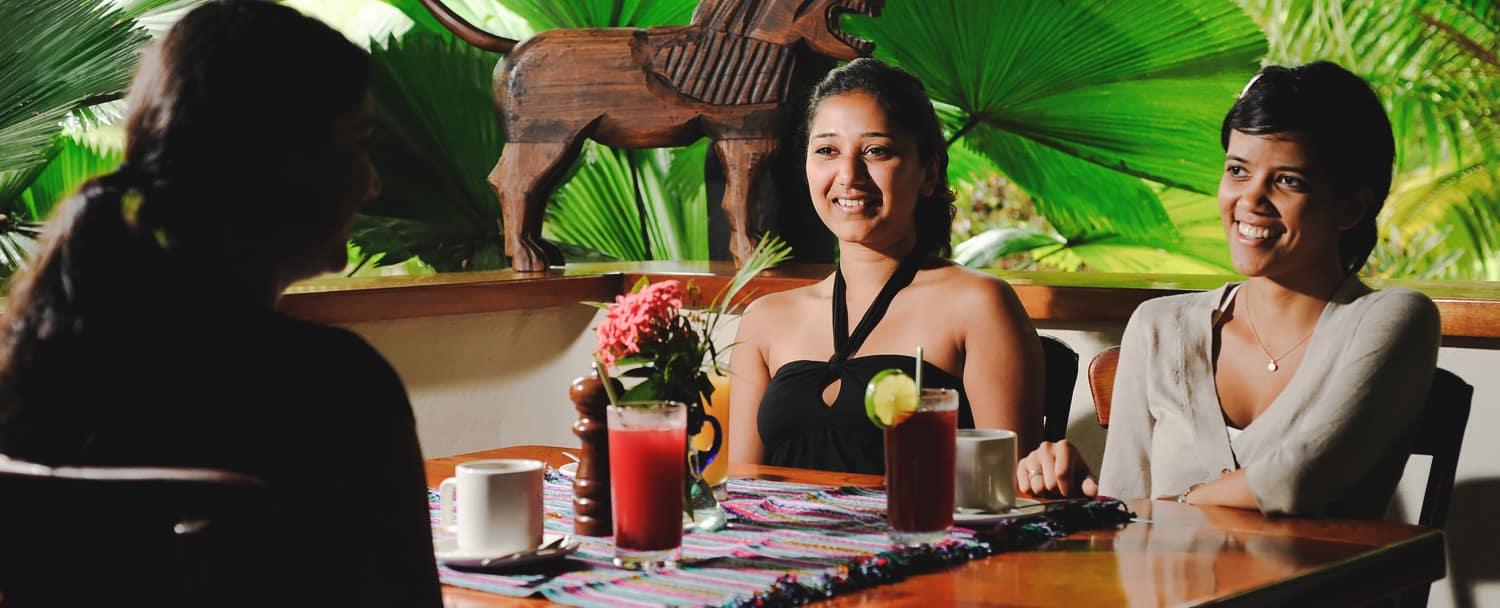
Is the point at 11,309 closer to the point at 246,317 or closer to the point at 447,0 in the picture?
the point at 246,317

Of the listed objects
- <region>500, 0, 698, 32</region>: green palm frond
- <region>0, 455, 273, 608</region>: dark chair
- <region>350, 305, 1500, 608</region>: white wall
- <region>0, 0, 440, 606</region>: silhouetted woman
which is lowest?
<region>350, 305, 1500, 608</region>: white wall

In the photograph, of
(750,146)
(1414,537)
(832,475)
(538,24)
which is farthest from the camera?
(538,24)

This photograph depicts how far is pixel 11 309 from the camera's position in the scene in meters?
0.88

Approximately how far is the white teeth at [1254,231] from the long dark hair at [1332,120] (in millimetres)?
101

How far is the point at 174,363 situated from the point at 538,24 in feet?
14.2

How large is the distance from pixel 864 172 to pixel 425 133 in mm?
2910

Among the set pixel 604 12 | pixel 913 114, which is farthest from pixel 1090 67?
pixel 913 114

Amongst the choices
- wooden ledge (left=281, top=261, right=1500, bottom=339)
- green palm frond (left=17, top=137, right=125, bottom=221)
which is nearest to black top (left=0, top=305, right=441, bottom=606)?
wooden ledge (left=281, top=261, right=1500, bottom=339)

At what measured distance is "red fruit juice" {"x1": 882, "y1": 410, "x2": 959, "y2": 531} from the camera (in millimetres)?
1312

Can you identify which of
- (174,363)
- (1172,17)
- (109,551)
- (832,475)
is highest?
(1172,17)

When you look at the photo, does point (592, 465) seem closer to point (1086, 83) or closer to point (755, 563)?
point (755, 563)

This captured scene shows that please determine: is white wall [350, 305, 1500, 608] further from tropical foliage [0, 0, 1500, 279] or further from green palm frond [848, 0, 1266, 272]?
green palm frond [848, 0, 1266, 272]

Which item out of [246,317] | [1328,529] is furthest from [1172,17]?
[246,317]

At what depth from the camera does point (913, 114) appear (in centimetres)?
206
